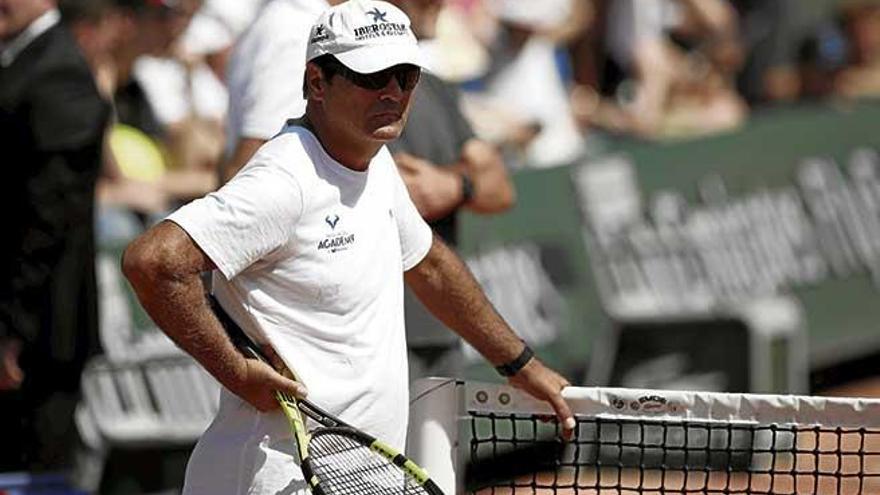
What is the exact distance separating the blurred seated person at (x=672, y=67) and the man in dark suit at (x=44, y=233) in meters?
5.18

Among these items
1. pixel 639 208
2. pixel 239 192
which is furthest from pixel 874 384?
pixel 239 192

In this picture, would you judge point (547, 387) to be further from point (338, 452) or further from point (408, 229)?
point (338, 452)

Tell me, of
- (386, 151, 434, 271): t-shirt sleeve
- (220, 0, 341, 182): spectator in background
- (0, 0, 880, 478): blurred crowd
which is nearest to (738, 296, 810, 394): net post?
(0, 0, 880, 478): blurred crowd

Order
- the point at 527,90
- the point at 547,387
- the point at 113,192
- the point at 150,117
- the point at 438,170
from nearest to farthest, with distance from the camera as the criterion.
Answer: the point at 547,387 < the point at 438,170 < the point at 113,192 < the point at 150,117 < the point at 527,90

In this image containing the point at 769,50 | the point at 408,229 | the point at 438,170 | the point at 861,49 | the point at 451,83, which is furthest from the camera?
the point at 861,49

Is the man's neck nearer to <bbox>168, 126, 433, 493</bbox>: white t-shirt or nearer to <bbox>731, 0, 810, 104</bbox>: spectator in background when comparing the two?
<bbox>168, 126, 433, 493</bbox>: white t-shirt

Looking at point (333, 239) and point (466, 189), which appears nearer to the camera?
point (333, 239)

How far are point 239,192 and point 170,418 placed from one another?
479cm

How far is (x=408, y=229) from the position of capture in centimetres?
496

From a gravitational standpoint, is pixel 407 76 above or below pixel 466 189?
above

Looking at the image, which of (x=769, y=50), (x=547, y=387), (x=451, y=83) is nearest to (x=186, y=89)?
(x=451, y=83)

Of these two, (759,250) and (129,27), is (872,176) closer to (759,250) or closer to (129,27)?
(759,250)

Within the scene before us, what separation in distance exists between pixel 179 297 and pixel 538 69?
24.1ft

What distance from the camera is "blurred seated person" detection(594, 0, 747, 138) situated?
12797 millimetres
